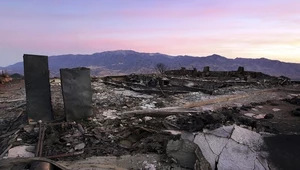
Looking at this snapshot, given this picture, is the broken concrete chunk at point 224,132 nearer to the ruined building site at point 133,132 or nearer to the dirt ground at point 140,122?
the ruined building site at point 133,132

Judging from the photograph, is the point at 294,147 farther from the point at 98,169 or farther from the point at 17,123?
the point at 17,123

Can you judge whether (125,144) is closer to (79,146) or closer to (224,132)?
(79,146)

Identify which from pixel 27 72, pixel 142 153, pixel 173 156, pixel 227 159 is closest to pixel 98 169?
pixel 142 153

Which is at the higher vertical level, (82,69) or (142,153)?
(82,69)

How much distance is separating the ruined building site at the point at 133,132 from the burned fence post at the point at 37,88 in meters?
0.02

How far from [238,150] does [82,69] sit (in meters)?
4.45

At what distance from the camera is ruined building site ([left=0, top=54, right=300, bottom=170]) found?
4660 mm

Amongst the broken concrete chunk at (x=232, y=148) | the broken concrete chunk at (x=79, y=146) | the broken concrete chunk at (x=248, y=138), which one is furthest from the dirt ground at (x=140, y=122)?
the broken concrete chunk at (x=248, y=138)

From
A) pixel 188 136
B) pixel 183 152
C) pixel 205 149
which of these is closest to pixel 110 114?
pixel 188 136

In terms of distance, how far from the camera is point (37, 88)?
23.2 feet

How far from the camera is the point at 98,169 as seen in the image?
4.45m

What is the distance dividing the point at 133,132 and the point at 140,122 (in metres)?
0.90

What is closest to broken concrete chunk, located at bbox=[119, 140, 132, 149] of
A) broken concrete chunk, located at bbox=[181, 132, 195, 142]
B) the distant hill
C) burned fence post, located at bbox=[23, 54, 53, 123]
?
broken concrete chunk, located at bbox=[181, 132, 195, 142]

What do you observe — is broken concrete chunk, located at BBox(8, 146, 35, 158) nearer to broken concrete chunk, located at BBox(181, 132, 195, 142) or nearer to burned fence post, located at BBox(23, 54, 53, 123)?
burned fence post, located at BBox(23, 54, 53, 123)
